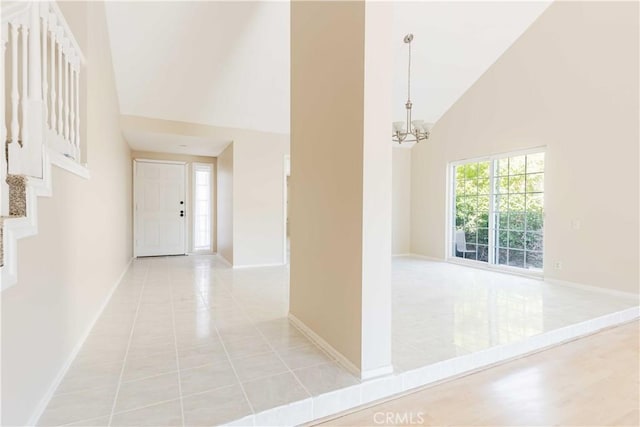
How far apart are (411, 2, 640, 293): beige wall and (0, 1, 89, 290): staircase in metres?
5.31

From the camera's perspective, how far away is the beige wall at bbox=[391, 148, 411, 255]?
678cm

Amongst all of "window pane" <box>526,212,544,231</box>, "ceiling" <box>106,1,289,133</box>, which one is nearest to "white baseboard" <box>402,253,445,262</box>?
"window pane" <box>526,212,544,231</box>

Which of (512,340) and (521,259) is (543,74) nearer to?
(521,259)

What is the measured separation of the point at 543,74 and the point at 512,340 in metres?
3.88

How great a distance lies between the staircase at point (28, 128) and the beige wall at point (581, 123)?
17.4 ft

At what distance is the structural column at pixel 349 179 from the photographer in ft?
5.93

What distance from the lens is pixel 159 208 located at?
6535 millimetres

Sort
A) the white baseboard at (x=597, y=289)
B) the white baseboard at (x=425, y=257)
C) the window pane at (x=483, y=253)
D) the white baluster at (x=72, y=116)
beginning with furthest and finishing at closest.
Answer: the white baseboard at (x=425, y=257) < the window pane at (x=483, y=253) < the white baseboard at (x=597, y=289) < the white baluster at (x=72, y=116)

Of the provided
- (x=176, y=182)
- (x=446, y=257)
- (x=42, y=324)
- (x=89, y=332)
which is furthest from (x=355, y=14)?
(x=176, y=182)

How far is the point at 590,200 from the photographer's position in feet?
13.1

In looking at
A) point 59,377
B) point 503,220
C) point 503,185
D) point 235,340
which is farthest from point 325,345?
point 503,185

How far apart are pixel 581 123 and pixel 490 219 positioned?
1842 millimetres

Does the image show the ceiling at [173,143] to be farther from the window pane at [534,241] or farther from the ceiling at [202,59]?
the window pane at [534,241]

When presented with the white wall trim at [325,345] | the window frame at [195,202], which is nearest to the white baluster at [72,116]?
the white wall trim at [325,345]
